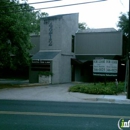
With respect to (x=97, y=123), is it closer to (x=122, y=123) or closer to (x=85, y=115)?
(x=122, y=123)

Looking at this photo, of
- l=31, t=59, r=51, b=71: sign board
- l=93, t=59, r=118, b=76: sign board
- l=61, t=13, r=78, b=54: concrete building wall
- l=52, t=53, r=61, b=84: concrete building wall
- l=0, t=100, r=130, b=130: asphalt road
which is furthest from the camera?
l=61, t=13, r=78, b=54: concrete building wall

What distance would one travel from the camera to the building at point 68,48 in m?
27.4

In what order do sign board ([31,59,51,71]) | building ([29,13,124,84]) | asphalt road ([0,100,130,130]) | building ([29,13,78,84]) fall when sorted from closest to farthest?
asphalt road ([0,100,130,130]) < sign board ([31,59,51,71]) < building ([29,13,78,84]) < building ([29,13,124,84])

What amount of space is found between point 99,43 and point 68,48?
4.30 m

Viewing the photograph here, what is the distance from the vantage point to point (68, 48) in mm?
30516

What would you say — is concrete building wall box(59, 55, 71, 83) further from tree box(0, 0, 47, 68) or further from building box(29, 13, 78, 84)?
tree box(0, 0, 47, 68)

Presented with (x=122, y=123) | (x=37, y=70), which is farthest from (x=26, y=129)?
(x=37, y=70)

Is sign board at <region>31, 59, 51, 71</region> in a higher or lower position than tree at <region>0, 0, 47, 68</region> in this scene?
lower

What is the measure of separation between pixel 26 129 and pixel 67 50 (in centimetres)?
2380

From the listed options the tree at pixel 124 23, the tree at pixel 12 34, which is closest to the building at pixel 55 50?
the tree at pixel 12 34

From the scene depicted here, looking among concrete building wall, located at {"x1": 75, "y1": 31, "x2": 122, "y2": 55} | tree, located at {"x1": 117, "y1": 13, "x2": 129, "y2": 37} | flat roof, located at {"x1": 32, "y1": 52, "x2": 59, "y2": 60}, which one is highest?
tree, located at {"x1": 117, "y1": 13, "x2": 129, "y2": 37}

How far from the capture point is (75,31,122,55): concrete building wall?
30250mm

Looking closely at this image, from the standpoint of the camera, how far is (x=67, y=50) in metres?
30.2

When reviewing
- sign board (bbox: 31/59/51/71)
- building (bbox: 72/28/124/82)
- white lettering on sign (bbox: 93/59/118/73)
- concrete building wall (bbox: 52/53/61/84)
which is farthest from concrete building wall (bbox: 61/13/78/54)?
white lettering on sign (bbox: 93/59/118/73)
